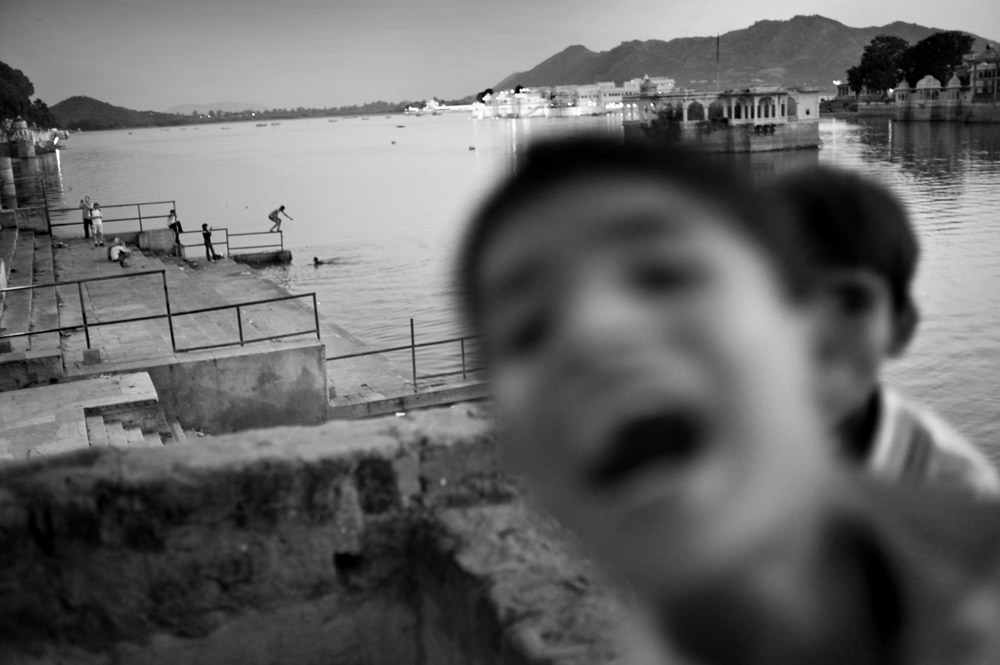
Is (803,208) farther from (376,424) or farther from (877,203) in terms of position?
(376,424)

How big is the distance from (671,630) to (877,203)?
35 centimetres

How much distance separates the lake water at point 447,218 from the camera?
1.58m

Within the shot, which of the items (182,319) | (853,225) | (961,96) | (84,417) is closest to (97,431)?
(84,417)

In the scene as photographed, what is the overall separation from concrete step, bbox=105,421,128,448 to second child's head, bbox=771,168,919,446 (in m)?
8.10

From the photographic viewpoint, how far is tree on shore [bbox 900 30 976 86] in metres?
108

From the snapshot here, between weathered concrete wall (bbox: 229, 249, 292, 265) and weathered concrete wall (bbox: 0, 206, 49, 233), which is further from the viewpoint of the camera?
weathered concrete wall (bbox: 229, 249, 292, 265)

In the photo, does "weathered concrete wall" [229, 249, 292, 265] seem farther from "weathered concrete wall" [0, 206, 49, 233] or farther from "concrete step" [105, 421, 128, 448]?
"concrete step" [105, 421, 128, 448]

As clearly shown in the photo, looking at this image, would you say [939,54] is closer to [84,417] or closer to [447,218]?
[447,218]

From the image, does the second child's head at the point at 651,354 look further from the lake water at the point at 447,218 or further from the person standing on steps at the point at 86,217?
the person standing on steps at the point at 86,217

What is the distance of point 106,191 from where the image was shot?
245 ft

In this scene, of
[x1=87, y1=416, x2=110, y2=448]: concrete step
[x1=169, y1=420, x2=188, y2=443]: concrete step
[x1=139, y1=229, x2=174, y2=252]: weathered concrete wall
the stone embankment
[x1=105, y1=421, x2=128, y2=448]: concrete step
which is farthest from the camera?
[x1=139, y1=229, x2=174, y2=252]: weathered concrete wall

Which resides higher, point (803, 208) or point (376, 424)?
point (803, 208)

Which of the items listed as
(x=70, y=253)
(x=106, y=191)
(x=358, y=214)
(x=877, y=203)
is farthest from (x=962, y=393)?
(x=106, y=191)

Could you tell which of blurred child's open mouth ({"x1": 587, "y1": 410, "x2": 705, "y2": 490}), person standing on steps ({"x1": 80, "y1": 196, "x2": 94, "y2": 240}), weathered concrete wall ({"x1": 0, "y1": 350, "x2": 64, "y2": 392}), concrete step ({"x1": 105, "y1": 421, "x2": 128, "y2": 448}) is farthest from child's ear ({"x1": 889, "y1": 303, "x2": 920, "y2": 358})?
person standing on steps ({"x1": 80, "y1": 196, "x2": 94, "y2": 240})
